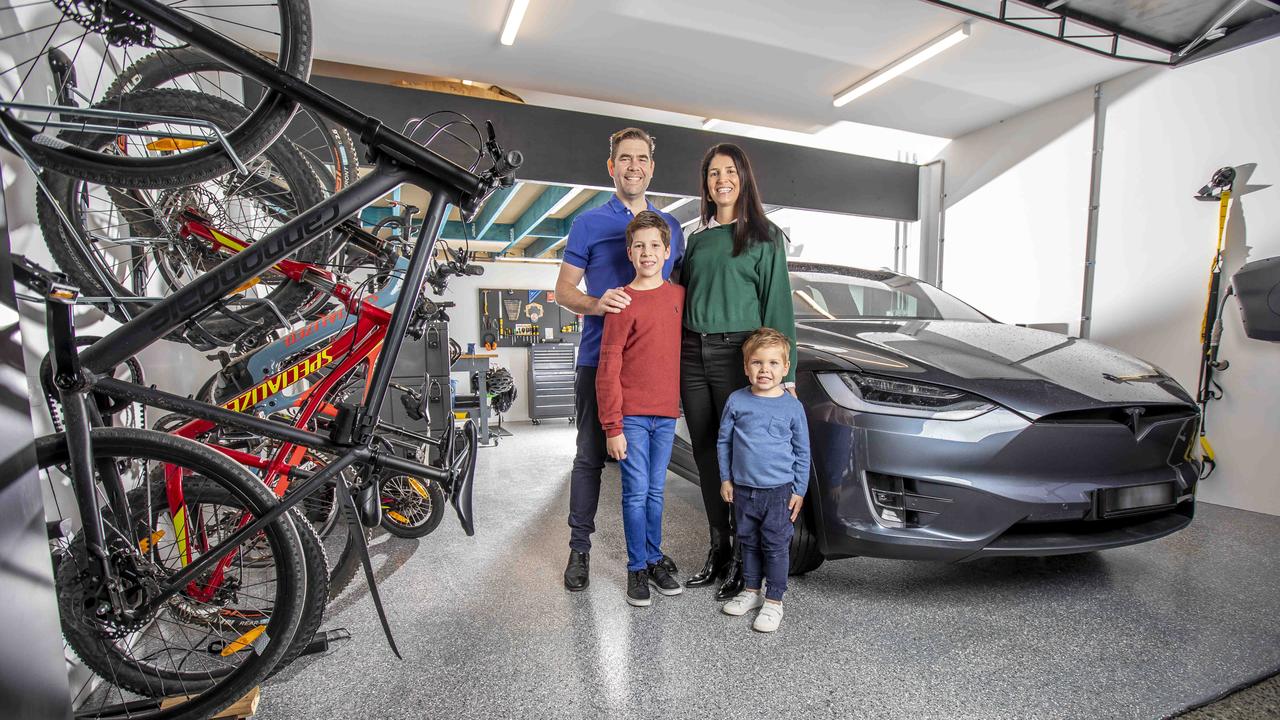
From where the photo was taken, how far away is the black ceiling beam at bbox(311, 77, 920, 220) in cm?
377

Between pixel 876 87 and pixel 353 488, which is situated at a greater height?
pixel 876 87

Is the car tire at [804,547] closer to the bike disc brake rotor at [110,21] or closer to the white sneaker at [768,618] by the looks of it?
the white sneaker at [768,618]

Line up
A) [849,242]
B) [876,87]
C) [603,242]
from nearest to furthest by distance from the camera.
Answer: [603,242], [876,87], [849,242]

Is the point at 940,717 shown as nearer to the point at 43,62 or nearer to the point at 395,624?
the point at 395,624

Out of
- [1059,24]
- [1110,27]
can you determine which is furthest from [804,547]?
[1110,27]

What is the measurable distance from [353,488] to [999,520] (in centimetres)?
167

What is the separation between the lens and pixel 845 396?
65.8 inches

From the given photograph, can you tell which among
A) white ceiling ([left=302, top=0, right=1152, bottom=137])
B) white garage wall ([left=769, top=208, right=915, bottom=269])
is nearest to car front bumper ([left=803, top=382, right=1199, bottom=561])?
white ceiling ([left=302, top=0, right=1152, bottom=137])

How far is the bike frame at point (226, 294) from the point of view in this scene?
2.89ft

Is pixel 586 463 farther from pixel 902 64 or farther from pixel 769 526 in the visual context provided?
pixel 902 64

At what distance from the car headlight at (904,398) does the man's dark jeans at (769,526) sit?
0.32 metres

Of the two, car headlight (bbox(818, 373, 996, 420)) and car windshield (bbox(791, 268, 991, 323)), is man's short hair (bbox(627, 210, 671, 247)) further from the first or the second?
car windshield (bbox(791, 268, 991, 323))

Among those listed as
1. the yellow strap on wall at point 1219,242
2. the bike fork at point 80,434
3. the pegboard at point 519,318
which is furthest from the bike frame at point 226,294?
the pegboard at point 519,318

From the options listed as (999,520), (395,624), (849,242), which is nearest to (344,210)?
(395,624)
